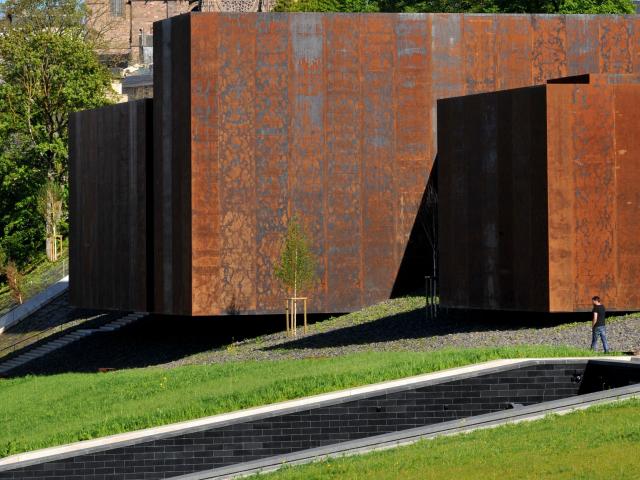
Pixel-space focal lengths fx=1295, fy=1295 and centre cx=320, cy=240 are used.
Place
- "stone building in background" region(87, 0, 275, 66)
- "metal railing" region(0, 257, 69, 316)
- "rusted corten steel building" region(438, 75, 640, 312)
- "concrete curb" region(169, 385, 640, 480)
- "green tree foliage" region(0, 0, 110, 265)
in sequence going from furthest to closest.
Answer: "stone building in background" region(87, 0, 275, 66), "green tree foliage" region(0, 0, 110, 265), "metal railing" region(0, 257, 69, 316), "rusted corten steel building" region(438, 75, 640, 312), "concrete curb" region(169, 385, 640, 480)

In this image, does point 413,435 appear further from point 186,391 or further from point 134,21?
point 134,21

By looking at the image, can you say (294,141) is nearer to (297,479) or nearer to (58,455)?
(58,455)

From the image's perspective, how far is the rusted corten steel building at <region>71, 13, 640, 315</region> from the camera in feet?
136

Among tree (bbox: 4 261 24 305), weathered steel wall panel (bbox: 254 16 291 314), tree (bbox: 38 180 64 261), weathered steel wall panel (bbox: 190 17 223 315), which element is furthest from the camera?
tree (bbox: 38 180 64 261)

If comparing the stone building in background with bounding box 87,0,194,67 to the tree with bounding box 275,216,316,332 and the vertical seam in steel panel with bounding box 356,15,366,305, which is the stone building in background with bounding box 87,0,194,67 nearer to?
the vertical seam in steel panel with bounding box 356,15,366,305

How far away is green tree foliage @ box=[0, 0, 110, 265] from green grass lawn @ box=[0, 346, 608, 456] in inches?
1311

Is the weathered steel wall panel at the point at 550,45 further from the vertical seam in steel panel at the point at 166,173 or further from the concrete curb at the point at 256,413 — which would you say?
the concrete curb at the point at 256,413

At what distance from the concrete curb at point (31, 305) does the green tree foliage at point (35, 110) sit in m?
8.18

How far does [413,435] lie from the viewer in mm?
19312

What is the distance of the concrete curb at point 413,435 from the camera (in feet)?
62.2

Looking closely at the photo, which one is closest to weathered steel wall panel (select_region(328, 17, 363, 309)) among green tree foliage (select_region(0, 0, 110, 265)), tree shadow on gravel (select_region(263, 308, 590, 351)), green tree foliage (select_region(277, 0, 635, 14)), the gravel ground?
the gravel ground

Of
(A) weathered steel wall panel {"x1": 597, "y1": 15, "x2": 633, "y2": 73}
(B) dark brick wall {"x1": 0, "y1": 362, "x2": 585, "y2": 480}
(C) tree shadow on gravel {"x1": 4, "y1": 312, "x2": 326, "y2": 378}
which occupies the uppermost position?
(A) weathered steel wall panel {"x1": 597, "y1": 15, "x2": 633, "y2": 73}

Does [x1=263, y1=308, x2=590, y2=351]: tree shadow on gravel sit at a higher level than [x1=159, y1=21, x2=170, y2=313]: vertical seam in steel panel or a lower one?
lower

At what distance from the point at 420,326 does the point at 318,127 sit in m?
7.95
